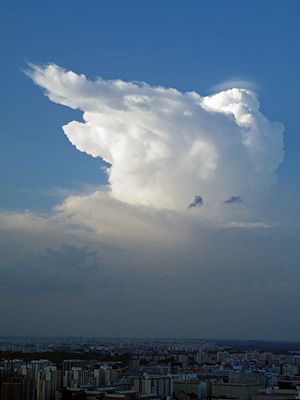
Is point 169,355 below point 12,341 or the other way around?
below

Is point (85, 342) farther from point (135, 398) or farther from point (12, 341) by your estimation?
point (135, 398)

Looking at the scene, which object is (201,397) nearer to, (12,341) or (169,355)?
(12,341)

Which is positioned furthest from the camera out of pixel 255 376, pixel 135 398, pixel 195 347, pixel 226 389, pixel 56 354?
pixel 195 347

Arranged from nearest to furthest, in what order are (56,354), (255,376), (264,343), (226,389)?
(226,389) → (255,376) → (56,354) → (264,343)

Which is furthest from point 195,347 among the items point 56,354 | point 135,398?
point 135,398

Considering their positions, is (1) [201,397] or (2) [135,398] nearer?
(2) [135,398]

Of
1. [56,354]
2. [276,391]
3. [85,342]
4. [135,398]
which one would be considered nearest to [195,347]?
[85,342]
